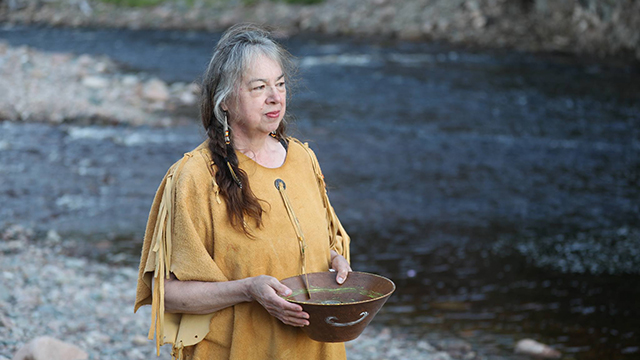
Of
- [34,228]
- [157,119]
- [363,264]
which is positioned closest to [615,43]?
[157,119]

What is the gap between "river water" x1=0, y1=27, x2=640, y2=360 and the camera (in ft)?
20.7

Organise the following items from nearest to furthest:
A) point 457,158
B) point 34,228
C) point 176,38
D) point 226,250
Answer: point 226,250 → point 34,228 → point 457,158 → point 176,38

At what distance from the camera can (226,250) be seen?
2160 millimetres

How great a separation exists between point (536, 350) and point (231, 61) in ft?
13.9

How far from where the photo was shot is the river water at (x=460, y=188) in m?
6.30

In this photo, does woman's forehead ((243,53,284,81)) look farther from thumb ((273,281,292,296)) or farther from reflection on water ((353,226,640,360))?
reflection on water ((353,226,640,360))

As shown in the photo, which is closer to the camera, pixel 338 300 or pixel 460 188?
pixel 338 300

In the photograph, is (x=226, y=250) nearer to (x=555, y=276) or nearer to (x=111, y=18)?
(x=555, y=276)

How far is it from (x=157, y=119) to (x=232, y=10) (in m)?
18.3

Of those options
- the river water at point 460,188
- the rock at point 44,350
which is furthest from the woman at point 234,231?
the rock at point 44,350

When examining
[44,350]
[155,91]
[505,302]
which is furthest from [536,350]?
[155,91]

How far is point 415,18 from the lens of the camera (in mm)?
23984

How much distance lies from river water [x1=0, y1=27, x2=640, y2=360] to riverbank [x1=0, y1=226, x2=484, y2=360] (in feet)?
1.02

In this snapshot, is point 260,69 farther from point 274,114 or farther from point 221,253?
point 221,253
